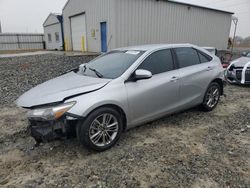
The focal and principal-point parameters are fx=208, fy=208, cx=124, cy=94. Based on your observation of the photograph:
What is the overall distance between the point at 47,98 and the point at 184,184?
207 cm

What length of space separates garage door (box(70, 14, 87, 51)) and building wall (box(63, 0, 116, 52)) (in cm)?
51

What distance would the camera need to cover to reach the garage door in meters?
17.1

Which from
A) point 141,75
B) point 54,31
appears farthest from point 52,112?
point 54,31

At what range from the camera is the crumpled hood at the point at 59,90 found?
285 cm

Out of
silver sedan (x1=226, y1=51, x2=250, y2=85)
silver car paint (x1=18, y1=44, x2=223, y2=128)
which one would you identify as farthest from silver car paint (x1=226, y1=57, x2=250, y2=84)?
silver car paint (x1=18, y1=44, x2=223, y2=128)

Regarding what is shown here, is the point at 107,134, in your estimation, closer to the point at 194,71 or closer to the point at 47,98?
the point at 47,98

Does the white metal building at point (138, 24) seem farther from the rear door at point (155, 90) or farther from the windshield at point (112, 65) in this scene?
the rear door at point (155, 90)

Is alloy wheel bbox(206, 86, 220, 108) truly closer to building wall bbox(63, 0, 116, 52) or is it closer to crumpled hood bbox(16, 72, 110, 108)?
crumpled hood bbox(16, 72, 110, 108)

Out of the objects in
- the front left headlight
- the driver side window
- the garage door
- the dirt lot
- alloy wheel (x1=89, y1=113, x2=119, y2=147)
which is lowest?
the dirt lot

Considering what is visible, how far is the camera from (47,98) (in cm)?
287

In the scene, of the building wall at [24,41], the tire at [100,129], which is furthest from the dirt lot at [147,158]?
the building wall at [24,41]

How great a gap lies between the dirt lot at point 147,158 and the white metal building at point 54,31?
64.4 ft

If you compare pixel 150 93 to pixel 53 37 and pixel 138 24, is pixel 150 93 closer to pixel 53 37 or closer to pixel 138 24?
pixel 138 24

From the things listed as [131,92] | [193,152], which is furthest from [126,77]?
[193,152]
